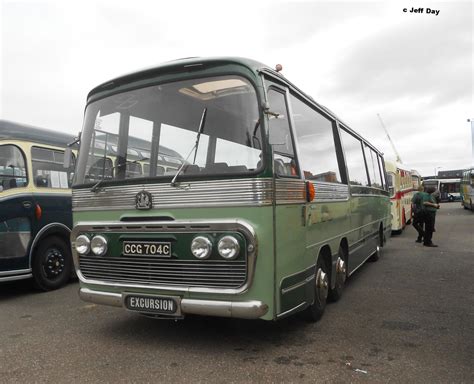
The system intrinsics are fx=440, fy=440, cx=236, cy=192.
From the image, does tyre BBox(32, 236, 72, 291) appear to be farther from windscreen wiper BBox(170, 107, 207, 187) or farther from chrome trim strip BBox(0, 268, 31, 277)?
windscreen wiper BBox(170, 107, 207, 187)

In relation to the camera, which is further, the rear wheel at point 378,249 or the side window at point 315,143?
the rear wheel at point 378,249

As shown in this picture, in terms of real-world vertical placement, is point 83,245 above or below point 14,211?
below

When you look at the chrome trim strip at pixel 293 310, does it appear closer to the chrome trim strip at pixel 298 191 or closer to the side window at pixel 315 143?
the chrome trim strip at pixel 298 191

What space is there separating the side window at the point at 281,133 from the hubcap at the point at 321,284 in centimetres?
145

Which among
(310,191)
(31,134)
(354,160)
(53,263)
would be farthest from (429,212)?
(31,134)

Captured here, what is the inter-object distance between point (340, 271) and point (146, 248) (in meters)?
3.16

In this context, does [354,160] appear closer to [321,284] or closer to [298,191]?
[321,284]

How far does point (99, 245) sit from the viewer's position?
15.3ft

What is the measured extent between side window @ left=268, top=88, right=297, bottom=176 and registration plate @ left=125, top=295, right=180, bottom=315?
1.61m

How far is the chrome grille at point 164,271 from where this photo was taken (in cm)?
398

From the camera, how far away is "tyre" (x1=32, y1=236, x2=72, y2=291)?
7.42 m

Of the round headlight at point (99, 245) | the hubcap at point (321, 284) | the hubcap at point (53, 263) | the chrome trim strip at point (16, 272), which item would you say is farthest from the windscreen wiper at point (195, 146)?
the hubcap at point (53, 263)

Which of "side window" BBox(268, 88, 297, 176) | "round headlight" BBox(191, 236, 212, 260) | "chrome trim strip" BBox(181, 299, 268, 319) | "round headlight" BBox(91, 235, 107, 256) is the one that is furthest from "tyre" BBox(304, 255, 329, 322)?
"round headlight" BBox(91, 235, 107, 256)

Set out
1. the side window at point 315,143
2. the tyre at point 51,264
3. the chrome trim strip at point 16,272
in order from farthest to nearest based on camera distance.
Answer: the tyre at point 51,264
the chrome trim strip at point 16,272
the side window at point 315,143
